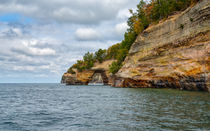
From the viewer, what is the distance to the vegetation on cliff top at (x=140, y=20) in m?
49.1

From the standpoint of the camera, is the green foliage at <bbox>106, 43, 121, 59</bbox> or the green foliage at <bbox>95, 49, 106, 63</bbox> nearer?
the green foliage at <bbox>106, 43, 121, 59</bbox>

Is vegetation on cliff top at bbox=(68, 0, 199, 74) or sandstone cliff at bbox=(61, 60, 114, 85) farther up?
vegetation on cliff top at bbox=(68, 0, 199, 74)

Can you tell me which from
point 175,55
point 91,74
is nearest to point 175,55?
point 175,55

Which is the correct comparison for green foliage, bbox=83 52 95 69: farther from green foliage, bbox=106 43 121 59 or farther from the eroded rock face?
the eroded rock face

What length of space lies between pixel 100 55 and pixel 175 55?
61.6 metres

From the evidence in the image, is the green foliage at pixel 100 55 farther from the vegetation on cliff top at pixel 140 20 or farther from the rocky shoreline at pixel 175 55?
the rocky shoreline at pixel 175 55


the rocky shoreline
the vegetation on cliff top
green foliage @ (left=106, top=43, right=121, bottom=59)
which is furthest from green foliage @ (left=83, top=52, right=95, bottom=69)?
the rocky shoreline

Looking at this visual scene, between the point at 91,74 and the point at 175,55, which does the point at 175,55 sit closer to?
the point at 175,55

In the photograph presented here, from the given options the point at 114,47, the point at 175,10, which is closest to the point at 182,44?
the point at 175,10

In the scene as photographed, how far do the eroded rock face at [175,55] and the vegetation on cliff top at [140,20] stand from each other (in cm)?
544

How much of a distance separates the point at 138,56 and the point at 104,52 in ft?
159

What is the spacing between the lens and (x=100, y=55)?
99125 mm

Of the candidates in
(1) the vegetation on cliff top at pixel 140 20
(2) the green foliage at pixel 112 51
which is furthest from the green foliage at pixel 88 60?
(2) the green foliage at pixel 112 51

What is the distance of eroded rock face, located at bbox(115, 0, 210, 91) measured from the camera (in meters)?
32.7
